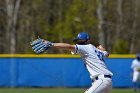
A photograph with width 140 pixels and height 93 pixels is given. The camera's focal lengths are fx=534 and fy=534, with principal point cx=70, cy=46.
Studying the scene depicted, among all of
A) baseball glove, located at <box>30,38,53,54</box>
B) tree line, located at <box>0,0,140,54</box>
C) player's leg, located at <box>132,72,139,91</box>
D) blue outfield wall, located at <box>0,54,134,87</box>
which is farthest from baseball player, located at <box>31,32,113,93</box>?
tree line, located at <box>0,0,140,54</box>

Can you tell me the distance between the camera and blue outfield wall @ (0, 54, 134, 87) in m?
21.9

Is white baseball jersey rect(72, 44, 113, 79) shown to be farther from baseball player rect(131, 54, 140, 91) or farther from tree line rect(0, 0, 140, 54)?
tree line rect(0, 0, 140, 54)

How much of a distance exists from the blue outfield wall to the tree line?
12114 mm

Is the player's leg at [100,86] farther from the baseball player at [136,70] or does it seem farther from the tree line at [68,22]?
the tree line at [68,22]

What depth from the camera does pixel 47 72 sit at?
21.9 meters

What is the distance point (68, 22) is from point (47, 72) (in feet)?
54.2

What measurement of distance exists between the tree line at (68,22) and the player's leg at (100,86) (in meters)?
24.9

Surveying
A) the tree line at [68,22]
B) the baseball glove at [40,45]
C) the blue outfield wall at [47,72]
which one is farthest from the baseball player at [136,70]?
the tree line at [68,22]

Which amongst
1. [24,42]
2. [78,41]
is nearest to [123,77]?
[78,41]

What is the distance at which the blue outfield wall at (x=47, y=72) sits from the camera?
21859 millimetres

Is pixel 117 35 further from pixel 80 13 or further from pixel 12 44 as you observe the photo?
pixel 12 44

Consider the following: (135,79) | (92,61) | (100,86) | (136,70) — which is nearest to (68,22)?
(136,70)

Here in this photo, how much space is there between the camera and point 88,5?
38.6 metres

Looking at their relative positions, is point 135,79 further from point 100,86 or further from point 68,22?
point 68,22
